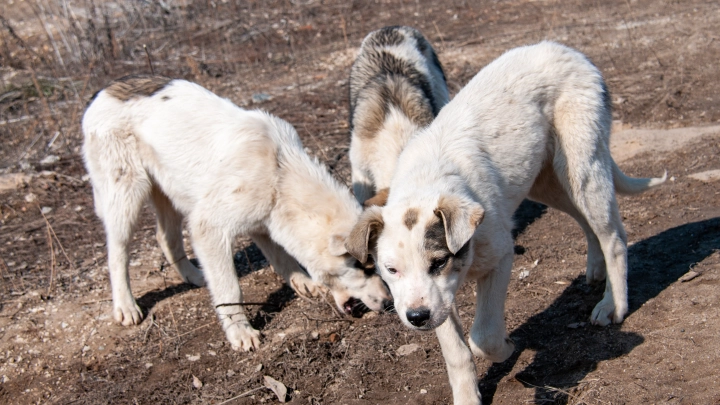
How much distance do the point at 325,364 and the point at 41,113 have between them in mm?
6897

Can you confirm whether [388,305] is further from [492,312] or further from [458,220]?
[458,220]

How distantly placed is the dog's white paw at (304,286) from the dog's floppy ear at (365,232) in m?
1.99

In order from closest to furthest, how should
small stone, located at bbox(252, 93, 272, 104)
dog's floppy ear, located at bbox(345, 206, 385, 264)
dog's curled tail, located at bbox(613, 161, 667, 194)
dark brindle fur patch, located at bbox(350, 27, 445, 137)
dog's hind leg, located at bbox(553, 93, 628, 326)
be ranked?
dog's floppy ear, located at bbox(345, 206, 385, 264) < dog's hind leg, located at bbox(553, 93, 628, 326) < dog's curled tail, located at bbox(613, 161, 667, 194) < dark brindle fur patch, located at bbox(350, 27, 445, 137) < small stone, located at bbox(252, 93, 272, 104)

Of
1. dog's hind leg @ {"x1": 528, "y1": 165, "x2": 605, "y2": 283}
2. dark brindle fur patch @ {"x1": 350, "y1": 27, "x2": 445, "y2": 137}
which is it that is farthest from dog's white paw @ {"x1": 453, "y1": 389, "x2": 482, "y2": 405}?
dark brindle fur patch @ {"x1": 350, "y1": 27, "x2": 445, "y2": 137}

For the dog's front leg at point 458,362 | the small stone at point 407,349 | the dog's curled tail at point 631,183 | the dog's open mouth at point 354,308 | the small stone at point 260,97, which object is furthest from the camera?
the small stone at point 260,97

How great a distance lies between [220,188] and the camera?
5160 mm

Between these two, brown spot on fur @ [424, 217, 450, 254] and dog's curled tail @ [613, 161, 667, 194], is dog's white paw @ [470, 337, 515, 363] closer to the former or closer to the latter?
→ brown spot on fur @ [424, 217, 450, 254]

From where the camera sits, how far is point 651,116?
26.1 feet

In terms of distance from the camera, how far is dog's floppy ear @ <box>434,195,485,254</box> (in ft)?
11.3

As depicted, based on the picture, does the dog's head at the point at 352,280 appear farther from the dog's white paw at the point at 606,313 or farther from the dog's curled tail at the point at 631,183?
the dog's curled tail at the point at 631,183

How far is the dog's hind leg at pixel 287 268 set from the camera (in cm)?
576

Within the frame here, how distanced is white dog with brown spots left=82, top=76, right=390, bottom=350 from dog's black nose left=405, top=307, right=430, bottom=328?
1.26 meters

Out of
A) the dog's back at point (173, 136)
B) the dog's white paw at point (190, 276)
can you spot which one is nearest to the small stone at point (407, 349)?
the dog's back at point (173, 136)

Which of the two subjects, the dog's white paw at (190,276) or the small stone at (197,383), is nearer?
the small stone at (197,383)
